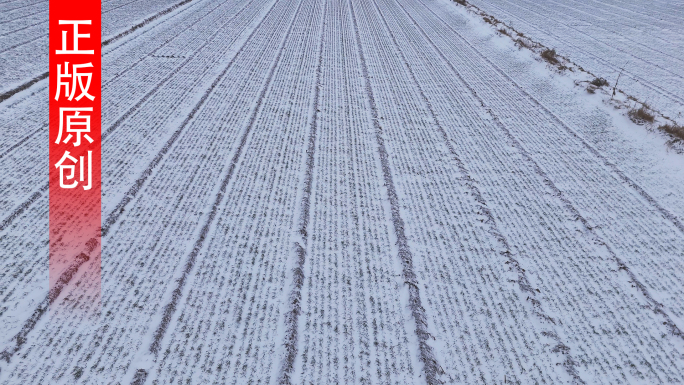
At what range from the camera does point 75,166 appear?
4492 mm

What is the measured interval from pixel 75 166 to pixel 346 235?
10.3 feet

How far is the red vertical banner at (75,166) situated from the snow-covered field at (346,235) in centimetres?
8

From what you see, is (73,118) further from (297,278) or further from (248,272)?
(297,278)

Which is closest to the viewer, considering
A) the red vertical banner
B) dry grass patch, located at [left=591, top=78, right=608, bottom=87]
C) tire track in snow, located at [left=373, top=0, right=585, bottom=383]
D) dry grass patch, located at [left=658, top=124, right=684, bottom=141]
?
tire track in snow, located at [left=373, top=0, right=585, bottom=383]

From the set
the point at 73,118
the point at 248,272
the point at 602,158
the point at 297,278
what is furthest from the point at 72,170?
the point at 602,158

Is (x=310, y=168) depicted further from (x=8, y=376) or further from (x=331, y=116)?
(x=8, y=376)

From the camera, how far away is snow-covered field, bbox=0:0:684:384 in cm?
277

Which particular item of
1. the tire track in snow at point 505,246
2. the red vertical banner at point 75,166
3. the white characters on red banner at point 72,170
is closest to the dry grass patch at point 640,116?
the tire track in snow at point 505,246

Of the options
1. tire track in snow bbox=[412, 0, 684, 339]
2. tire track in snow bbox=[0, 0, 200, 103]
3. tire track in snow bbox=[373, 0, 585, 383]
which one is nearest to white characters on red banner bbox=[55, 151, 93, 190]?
tire track in snow bbox=[0, 0, 200, 103]

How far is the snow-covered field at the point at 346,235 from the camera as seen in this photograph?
277cm

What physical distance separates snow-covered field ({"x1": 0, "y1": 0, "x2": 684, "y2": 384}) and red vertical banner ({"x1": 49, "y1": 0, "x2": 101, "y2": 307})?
0.08 metres

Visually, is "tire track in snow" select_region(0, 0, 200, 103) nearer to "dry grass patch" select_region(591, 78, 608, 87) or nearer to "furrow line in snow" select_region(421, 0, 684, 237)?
"furrow line in snow" select_region(421, 0, 684, 237)

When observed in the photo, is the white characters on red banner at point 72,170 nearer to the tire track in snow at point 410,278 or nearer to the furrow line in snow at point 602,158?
the tire track in snow at point 410,278

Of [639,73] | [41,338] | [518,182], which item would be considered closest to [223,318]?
[41,338]
